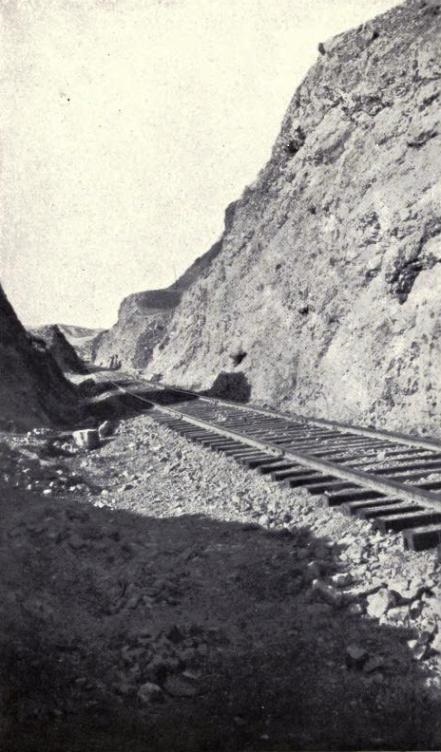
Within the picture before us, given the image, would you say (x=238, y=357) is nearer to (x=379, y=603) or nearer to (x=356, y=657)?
(x=379, y=603)

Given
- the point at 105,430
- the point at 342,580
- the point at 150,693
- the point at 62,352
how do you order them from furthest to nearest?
the point at 62,352 → the point at 105,430 → the point at 342,580 → the point at 150,693

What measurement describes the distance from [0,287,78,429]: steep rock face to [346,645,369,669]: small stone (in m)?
11.9

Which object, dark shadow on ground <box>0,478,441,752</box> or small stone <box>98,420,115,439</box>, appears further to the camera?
small stone <box>98,420,115,439</box>

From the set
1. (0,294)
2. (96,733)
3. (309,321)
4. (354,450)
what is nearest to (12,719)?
(96,733)

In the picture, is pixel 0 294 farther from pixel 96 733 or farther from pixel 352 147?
pixel 96 733

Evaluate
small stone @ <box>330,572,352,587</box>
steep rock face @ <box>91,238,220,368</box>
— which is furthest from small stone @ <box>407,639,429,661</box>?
steep rock face @ <box>91,238,220,368</box>

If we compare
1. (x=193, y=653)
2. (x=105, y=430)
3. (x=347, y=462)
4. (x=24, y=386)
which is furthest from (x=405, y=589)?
(x=24, y=386)

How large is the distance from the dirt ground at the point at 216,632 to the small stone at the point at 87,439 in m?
5.39

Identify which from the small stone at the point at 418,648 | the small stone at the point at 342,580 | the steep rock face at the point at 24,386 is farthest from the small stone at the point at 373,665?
the steep rock face at the point at 24,386

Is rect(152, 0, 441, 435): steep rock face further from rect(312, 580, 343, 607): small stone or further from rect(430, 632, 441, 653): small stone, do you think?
rect(430, 632, 441, 653): small stone

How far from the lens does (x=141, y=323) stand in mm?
98625

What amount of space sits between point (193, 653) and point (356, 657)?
1015mm

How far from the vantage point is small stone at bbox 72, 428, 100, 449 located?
12.4 m

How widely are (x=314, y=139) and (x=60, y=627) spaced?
24.7m
